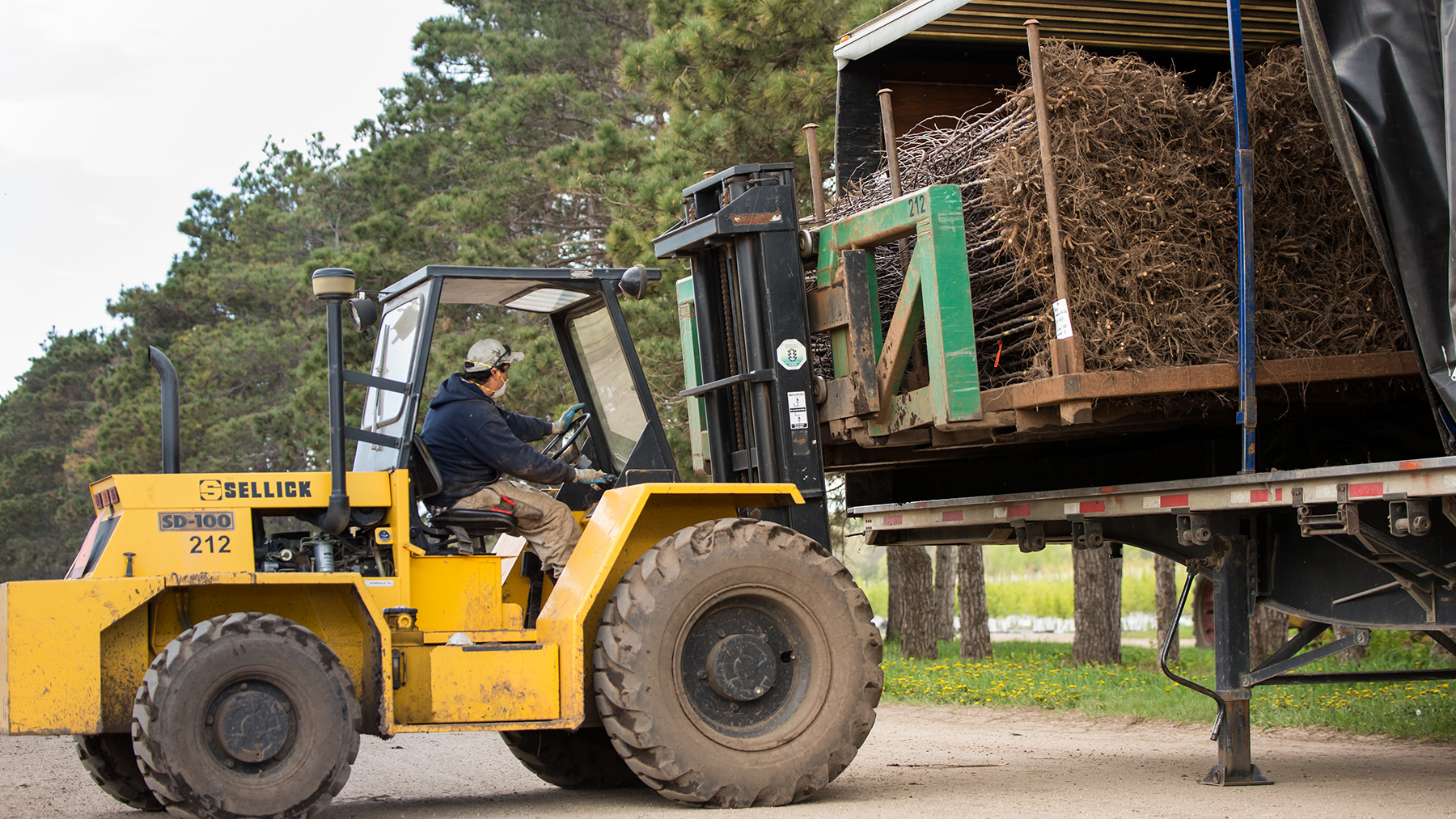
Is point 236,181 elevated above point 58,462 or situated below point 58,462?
above

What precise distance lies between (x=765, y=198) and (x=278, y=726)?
3.33m

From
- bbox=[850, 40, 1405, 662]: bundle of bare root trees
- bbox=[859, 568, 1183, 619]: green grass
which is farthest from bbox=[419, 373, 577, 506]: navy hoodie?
bbox=[859, 568, 1183, 619]: green grass

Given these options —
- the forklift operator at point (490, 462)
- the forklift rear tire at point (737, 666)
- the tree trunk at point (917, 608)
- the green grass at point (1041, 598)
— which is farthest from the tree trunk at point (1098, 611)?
the green grass at point (1041, 598)

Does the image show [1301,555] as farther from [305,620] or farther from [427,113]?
[427,113]

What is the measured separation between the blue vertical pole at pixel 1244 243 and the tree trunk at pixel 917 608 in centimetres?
1234

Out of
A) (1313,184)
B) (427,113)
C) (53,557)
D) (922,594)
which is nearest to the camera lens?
(1313,184)

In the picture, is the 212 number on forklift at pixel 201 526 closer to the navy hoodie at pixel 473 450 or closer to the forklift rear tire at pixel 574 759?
the navy hoodie at pixel 473 450

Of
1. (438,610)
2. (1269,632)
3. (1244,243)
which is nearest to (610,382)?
(438,610)

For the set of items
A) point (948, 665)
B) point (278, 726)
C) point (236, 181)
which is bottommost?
point (948, 665)

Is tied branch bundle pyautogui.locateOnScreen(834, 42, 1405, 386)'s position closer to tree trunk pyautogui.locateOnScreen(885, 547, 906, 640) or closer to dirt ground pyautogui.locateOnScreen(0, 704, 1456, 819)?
dirt ground pyautogui.locateOnScreen(0, 704, 1456, 819)

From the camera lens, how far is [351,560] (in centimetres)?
614

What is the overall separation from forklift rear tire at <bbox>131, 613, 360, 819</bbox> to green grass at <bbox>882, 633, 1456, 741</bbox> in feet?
24.1

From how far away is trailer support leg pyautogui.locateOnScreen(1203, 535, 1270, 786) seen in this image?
6.71 meters

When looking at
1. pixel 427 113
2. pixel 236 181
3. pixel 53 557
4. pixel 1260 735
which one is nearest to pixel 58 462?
pixel 53 557
